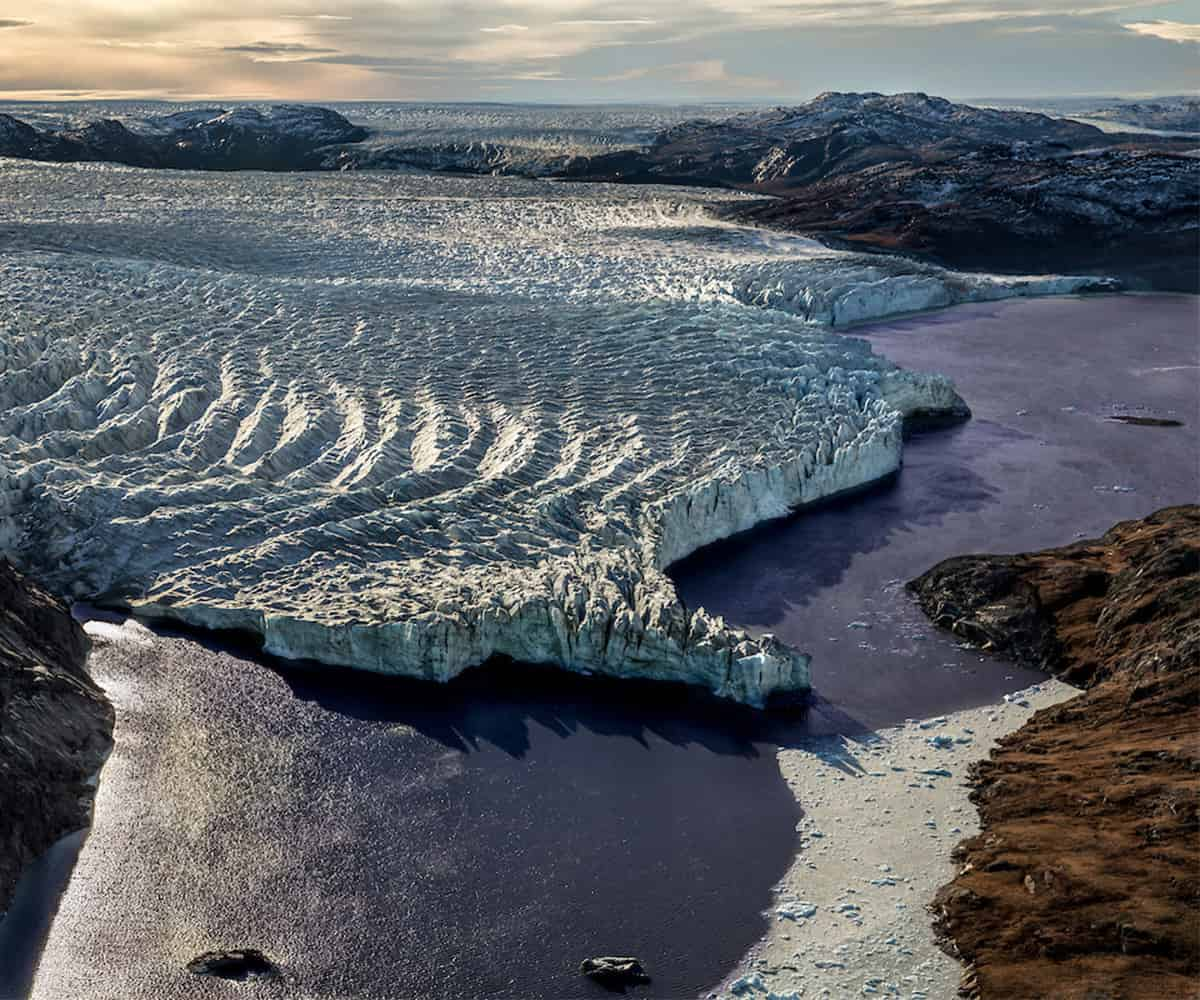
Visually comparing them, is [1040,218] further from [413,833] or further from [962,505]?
[413,833]

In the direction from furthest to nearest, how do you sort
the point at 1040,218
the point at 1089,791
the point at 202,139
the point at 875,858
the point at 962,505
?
the point at 202,139 < the point at 1040,218 < the point at 962,505 < the point at 1089,791 < the point at 875,858

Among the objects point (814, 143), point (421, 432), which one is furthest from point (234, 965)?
point (814, 143)

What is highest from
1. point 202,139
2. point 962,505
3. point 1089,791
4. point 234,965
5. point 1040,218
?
point 202,139

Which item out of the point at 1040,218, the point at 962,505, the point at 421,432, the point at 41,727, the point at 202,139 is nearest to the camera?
the point at 41,727

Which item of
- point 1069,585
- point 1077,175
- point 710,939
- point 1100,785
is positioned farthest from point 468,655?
point 1077,175

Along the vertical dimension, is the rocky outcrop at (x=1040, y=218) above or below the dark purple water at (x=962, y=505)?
above

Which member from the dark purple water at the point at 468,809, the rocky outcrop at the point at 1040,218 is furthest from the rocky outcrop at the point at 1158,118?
the dark purple water at the point at 468,809

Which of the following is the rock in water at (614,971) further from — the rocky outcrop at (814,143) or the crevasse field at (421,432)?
the rocky outcrop at (814,143)

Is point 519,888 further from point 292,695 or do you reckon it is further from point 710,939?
point 292,695
